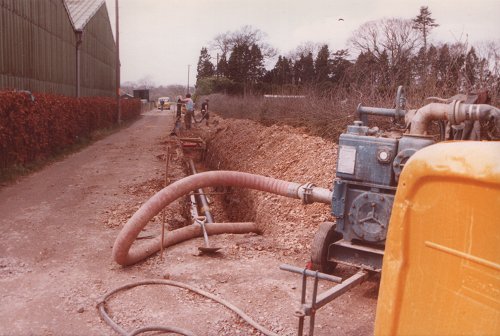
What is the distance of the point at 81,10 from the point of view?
31000 mm

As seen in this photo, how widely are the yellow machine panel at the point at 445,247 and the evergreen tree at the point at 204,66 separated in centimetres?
6884

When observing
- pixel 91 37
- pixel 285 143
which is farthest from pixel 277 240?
pixel 91 37

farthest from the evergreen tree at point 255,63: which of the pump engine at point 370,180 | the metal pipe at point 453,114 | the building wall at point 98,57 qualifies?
the metal pipe at point 453,114

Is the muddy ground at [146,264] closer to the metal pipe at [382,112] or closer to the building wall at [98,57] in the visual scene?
the metal pipe at [382,112]

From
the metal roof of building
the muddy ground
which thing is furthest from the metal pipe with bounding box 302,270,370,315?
the metal roof of building

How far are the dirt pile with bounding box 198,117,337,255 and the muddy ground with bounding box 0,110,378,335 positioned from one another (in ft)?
0.13

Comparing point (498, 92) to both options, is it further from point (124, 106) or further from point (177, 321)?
point (124, 106)

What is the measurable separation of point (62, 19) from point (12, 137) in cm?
1351

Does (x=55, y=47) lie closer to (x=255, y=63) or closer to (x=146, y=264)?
(x=146, y=264)

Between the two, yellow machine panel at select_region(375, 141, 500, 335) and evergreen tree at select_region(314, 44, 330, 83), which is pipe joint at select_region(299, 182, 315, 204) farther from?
evergreen tree at select_region(314, 44, 330, 83)

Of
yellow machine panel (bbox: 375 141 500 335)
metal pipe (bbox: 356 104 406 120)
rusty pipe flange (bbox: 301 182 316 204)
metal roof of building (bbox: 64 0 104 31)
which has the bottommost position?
rusty pipe flange (bbox: 301 182 316 204)

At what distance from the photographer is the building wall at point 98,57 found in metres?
29.1

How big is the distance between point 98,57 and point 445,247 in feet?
112

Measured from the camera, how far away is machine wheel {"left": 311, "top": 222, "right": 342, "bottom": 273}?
228 inches
